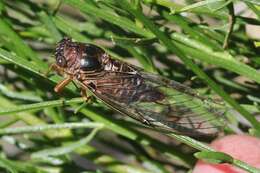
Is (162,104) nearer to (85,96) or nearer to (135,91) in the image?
(135,91)

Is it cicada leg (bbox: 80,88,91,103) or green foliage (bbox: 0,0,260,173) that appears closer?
green foliage (bbox: 0,0,260,173)

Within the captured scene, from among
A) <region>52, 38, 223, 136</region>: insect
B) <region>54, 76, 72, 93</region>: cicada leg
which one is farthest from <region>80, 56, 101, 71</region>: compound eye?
<region>54, 76, 72, 93</region>: cicada leg

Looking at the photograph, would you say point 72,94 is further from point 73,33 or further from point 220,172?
point 220,172

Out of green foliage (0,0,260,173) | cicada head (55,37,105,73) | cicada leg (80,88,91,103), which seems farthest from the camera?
cicada head (55,37,105,73)

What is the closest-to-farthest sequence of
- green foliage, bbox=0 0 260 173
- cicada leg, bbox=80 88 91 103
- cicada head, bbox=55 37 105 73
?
green foliage, bbox=0 0 260 173, cicada leg, bbox=80 88 91 103, cicada head, bbox=55 37 105 73

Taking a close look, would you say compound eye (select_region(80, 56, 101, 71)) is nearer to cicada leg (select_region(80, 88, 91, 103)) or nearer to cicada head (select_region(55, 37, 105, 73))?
cicada head (select_region(55, 37, 105, 73))

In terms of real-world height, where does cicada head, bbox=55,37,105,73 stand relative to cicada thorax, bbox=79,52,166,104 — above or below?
above

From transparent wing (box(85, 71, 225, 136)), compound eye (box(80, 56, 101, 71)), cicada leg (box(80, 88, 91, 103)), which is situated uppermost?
compound eye (box(80, 56, 101, 71))

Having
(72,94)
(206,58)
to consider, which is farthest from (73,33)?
(206,58)
